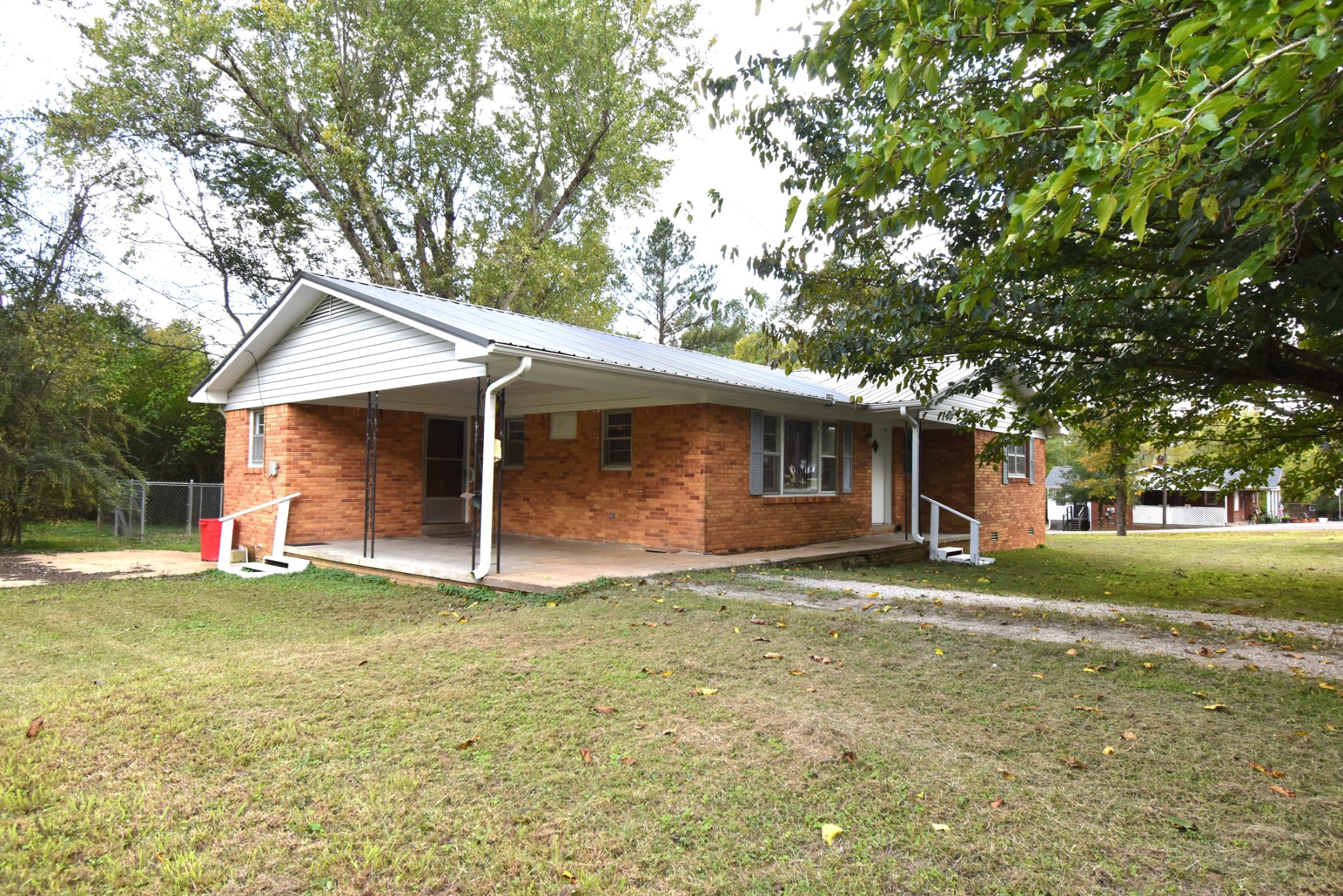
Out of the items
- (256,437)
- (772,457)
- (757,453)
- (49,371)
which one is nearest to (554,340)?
(757,453)

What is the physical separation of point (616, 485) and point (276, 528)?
5150 mm

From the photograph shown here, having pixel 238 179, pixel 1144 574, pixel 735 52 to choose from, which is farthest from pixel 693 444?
pixel 238 179

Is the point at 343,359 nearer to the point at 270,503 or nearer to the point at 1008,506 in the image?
the point at 270,503

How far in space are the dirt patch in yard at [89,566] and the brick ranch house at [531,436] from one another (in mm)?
1203

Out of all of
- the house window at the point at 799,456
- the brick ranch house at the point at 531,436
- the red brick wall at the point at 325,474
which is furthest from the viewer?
the house window at the point at 799,456

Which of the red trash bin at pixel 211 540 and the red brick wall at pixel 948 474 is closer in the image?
the red trash bin at pixel 211 540

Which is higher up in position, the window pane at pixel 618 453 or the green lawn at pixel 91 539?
the window pane at pixel 618 453

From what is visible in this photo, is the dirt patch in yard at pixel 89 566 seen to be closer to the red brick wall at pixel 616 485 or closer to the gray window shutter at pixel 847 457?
the red brick wall at pixel 616 485

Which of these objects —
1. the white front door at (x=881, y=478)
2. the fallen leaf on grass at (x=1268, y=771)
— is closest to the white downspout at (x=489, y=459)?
the fallen leaf on grass at (x=1268, y=771)

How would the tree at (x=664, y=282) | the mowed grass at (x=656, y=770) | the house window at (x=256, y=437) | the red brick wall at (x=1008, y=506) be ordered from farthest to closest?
the tree at (x=664, y=282) < the red brick wall at (x=1008, y=506) < the house window at (x=256, y=437) < the mowed grass at (x=656, y=770)

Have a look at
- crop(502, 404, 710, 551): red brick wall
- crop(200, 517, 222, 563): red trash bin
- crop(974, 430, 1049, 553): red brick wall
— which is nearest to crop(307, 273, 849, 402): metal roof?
crop(502, 404, 710, 551): red brick wall

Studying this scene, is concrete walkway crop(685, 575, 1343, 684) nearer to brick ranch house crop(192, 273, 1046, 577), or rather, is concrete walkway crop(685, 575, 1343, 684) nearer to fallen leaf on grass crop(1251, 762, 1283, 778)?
fallen leaf on grass crop(1251, 762, 1283, 778)

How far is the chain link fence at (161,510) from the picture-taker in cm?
1623

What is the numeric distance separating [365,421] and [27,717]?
898cm
